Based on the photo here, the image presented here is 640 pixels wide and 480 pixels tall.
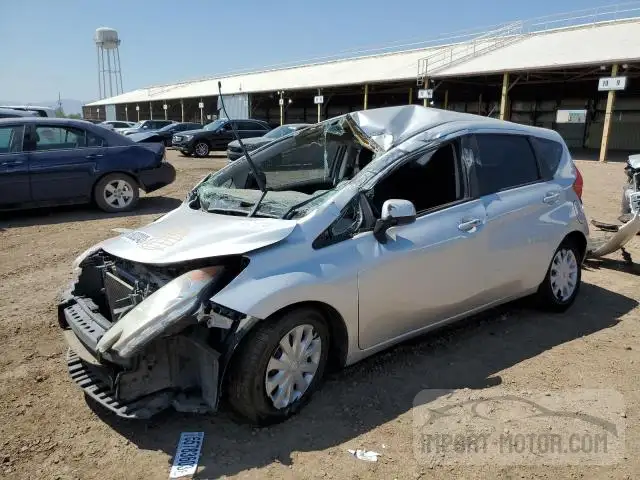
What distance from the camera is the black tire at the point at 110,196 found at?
28.5 ft

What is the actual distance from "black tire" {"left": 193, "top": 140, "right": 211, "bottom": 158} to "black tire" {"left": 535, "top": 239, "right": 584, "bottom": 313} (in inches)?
690

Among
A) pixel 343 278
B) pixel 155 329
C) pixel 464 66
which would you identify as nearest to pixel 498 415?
pixel 343 278

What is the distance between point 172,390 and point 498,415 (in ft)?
6.21

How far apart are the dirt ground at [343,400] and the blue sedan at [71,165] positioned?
297 centimetres

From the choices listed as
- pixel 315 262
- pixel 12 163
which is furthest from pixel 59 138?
pixel 315 262

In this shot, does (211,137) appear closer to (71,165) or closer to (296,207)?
(71,165)

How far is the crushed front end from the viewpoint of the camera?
101 inches

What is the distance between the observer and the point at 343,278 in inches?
118

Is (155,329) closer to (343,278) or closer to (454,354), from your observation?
(343,278)

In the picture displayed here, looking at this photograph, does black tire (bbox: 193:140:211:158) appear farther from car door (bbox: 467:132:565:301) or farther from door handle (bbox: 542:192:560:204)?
door handle (bbox: 542:192:560:204)

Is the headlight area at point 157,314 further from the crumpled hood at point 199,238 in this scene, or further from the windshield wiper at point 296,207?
the windshield wiper at point 296,207

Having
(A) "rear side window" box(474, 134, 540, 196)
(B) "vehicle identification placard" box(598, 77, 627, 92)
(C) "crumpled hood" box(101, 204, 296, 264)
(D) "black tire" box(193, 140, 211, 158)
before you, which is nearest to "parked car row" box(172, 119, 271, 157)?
(D) "black tire" box(193, 140, 211, 158)

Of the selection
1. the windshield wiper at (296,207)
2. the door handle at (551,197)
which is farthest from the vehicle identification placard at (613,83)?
the windshield wiper at (296,207)

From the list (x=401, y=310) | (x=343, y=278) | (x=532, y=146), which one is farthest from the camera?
(x=532, y=146)
